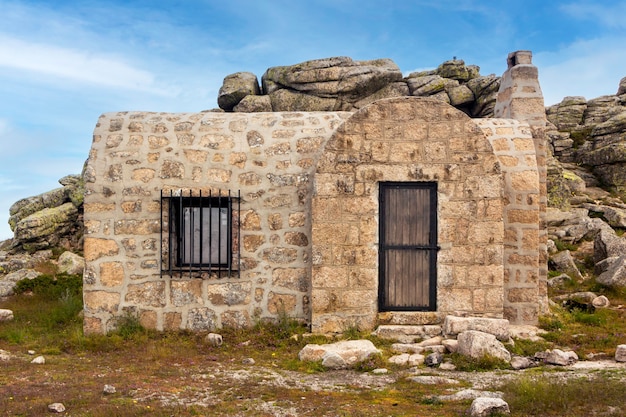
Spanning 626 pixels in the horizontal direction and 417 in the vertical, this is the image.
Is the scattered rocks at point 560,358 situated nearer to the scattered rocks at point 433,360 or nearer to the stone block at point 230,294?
the scattered rocks at point 433,360

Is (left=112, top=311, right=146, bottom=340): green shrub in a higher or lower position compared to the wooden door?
lower

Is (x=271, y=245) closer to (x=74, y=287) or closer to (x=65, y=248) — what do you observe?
(x=74, y=287)

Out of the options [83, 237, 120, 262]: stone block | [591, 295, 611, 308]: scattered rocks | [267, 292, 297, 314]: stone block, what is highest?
[83, 237, 120, 262]: stone block

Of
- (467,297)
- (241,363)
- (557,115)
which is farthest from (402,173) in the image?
(557,115)

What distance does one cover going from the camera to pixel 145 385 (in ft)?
20.0

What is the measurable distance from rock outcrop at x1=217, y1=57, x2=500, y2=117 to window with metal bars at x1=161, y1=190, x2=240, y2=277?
17.1m

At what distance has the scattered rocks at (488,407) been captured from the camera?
15.4ft

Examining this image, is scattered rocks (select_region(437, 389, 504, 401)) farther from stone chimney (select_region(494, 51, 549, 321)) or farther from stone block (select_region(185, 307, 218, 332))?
stone chimney (select_region(494, 51, 549, 321))

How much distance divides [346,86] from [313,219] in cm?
1812

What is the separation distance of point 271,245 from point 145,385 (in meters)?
3.26

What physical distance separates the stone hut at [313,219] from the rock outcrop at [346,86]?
16.7 m

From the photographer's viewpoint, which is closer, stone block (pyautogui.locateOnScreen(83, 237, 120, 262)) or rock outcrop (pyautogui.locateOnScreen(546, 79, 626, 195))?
stone block (pyautogui.locateOnScreen(83, 237, 120, 262))

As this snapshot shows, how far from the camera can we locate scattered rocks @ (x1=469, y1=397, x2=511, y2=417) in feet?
15.4

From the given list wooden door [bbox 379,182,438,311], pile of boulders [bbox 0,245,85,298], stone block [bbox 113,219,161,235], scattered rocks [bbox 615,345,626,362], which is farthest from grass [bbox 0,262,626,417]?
pile of boulders [bbox 0,245,85,298]
